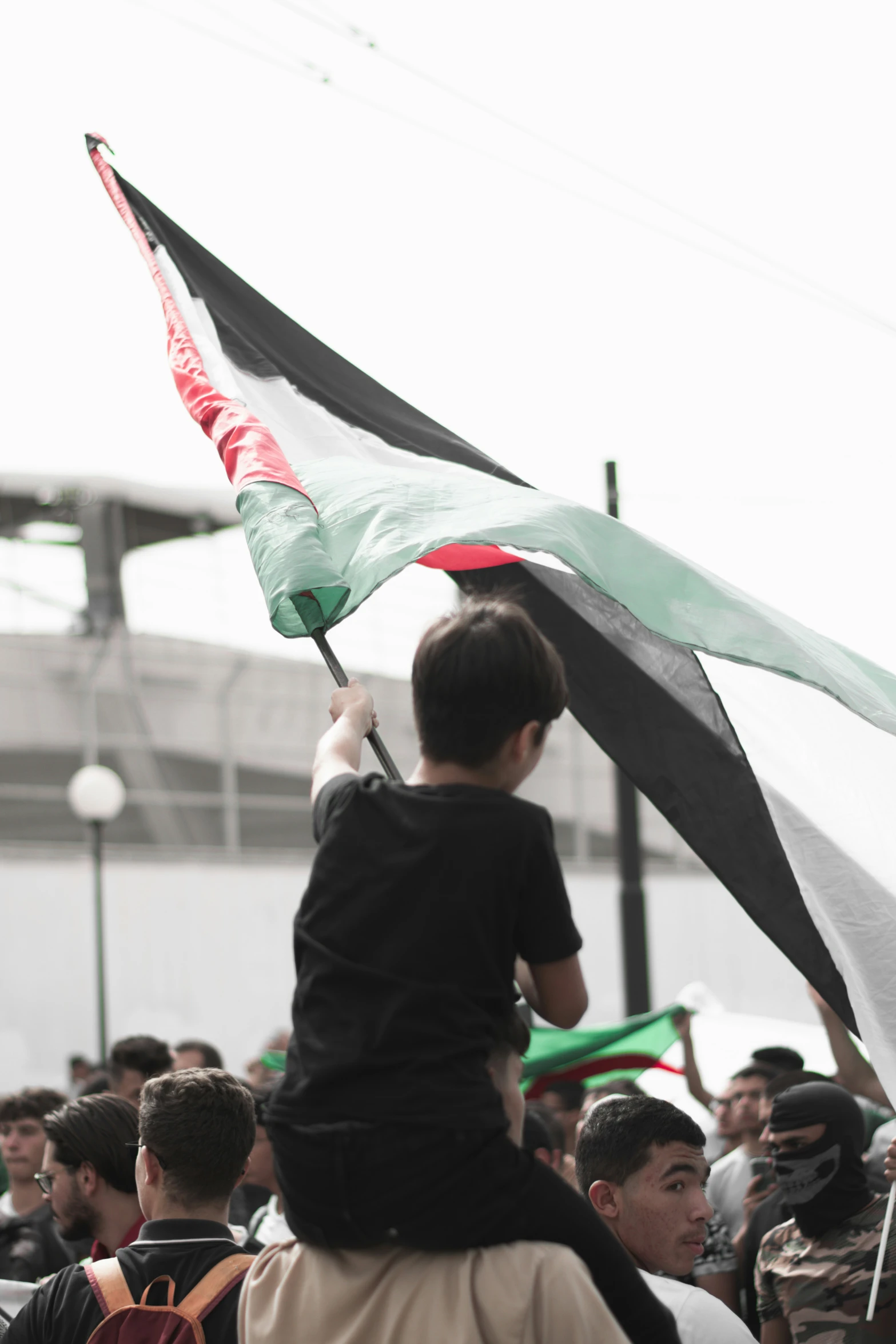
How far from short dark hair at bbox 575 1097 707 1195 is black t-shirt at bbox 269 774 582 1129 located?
1.65 meters

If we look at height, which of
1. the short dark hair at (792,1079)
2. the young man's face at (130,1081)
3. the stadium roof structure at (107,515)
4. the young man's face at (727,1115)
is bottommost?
the young man's face at (727,1115)

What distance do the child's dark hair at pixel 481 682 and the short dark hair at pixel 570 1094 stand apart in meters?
6.55

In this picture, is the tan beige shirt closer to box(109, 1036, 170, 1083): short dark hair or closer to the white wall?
box(109, 1036, 170, 1083): short dark hair

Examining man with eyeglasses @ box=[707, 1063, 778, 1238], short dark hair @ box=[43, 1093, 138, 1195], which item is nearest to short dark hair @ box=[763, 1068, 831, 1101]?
man with eyeglasses @ box=[707, 1063, 778, 1238]

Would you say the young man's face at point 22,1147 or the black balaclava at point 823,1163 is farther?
the young man's face at point 22,1147

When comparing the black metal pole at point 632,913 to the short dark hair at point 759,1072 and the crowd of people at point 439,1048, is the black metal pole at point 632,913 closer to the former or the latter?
the short dark hair at point 759,1072

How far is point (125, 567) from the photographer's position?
21719 mm

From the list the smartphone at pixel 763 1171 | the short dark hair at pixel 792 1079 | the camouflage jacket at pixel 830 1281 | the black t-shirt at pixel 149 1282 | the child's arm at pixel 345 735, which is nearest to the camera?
the child's arm at pixel 345 735

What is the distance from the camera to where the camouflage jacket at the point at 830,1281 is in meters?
3.71

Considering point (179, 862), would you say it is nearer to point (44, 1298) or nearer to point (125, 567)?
point (125, 567)

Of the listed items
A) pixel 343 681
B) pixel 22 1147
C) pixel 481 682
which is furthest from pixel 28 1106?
pixel 481 682

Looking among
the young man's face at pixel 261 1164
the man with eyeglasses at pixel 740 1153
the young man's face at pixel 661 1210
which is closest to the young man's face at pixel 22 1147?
the young man's face at pixel 261 1164

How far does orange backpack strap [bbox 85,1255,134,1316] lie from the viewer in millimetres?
2949

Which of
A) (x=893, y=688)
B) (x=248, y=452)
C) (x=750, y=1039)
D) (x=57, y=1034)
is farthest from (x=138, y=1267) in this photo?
(x=57, y=1034)
